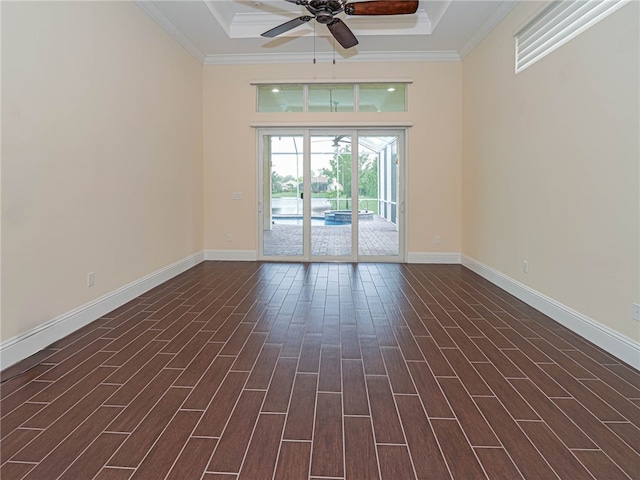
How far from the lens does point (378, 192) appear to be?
613cm

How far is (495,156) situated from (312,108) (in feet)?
9.59

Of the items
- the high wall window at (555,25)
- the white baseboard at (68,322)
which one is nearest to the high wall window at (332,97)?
the high wall window at (555,25)

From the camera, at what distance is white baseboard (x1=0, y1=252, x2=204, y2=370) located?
238cm

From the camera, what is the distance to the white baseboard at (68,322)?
93.9 inches

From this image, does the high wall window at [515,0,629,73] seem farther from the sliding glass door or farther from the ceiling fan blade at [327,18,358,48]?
the sliding glass door

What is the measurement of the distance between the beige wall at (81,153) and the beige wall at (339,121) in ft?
3.73

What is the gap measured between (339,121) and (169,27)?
2668 millimetres

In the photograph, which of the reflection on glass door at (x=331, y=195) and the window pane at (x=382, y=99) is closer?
the window pane at (x=382, y=99)

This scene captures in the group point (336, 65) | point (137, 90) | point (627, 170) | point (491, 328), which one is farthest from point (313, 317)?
Result: point (336, 65)

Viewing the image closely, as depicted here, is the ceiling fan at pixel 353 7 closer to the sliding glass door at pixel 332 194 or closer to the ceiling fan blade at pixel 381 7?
the ceiling fan blade at pixel 381 7

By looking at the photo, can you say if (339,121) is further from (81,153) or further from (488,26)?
(81,153)

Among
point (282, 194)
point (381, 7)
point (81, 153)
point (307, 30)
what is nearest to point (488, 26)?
point (381, 7)

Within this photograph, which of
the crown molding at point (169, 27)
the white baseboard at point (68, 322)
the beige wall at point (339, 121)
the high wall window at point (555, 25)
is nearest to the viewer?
the white baseboard at point (68, 322)

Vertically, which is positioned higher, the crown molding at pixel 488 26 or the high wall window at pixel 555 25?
the crown molding at pixel 488 26
